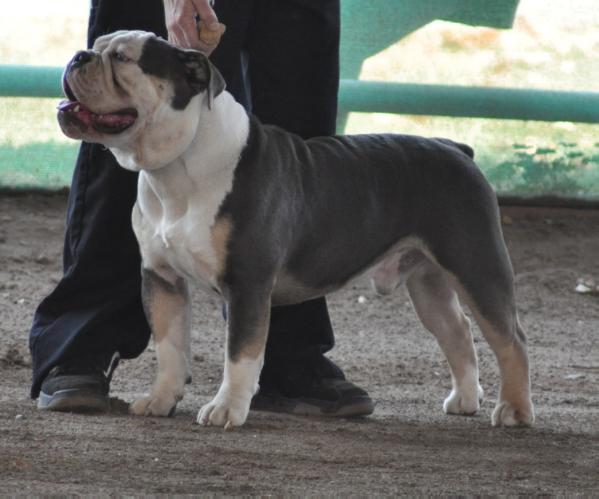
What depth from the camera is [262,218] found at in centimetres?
340

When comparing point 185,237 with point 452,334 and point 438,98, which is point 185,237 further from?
point 438,98

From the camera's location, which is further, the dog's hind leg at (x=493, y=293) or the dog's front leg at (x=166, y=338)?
the dog's hind leg at (x=493, y=293)

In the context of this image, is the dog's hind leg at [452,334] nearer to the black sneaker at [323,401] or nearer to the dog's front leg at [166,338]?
the black sneaker at [323,401]

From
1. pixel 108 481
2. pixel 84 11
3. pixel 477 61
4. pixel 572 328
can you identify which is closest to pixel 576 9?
pixel 477 61

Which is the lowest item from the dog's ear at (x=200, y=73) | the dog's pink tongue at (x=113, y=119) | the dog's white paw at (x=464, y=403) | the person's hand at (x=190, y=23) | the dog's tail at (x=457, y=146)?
the dog's white paw at (x=464, y=403)

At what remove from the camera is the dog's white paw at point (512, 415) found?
3.80m

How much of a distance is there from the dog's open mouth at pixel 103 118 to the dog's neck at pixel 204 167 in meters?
0.17

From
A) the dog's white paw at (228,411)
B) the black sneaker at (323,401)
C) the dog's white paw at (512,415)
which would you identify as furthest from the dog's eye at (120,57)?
the dog's white paw at (512,415)

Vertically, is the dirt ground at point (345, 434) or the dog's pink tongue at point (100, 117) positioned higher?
the dog's pink tongue at point (100, 117)

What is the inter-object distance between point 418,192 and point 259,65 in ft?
2.10

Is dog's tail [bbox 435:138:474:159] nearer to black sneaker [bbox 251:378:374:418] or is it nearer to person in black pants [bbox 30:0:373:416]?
person in black pants [bbox 30:0:373:416]

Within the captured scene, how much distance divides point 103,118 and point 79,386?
2.72 feet

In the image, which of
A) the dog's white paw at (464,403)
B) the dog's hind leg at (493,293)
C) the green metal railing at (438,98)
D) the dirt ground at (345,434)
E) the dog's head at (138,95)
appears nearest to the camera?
the dirt ground at (345,434)

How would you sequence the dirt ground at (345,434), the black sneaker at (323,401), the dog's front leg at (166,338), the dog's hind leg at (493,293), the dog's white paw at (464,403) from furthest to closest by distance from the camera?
the dog's white paw at (464,403) → the black sneaker at (323,401) → the dog's hind leg at (493,293) → the dog's front leg at (166,338) → the dirt ground at (345,434)
